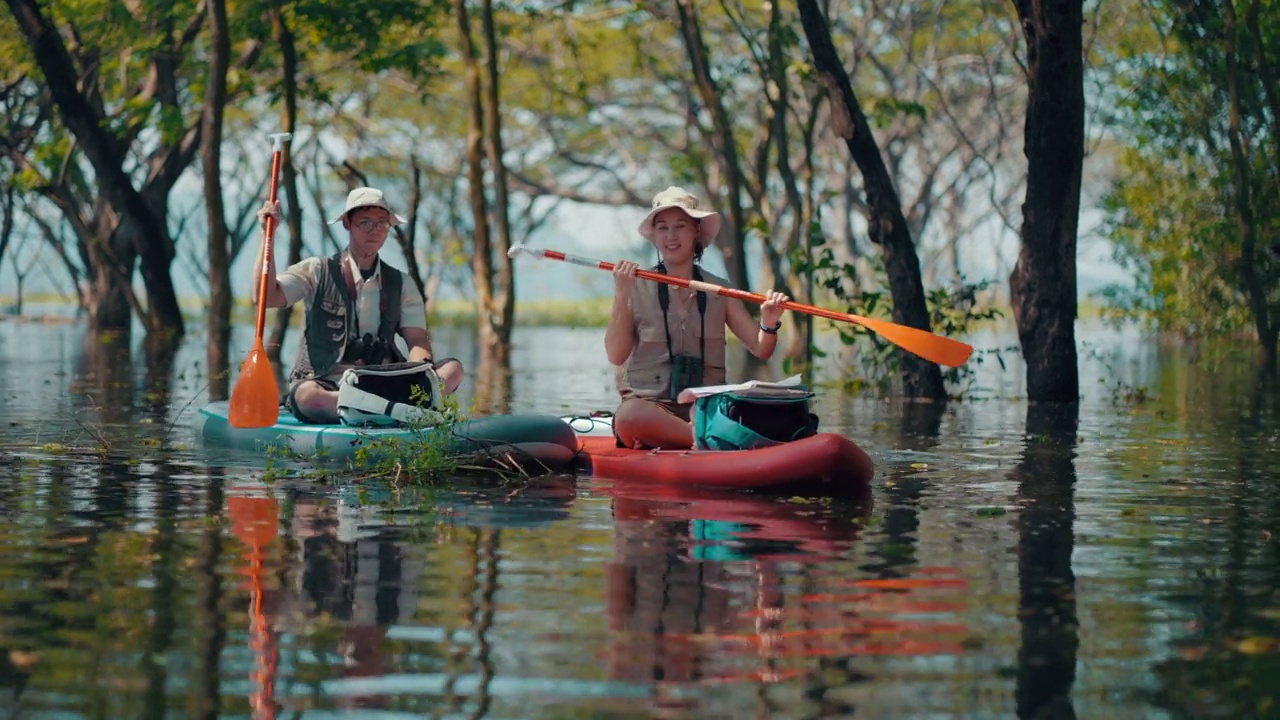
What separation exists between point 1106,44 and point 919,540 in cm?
3119

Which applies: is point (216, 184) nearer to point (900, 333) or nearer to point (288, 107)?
point (288, 107)

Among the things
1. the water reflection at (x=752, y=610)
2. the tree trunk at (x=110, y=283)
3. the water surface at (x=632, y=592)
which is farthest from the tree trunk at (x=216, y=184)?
the water reflection at (x=752, y=610)

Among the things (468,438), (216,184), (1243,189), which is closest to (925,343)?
(468,438)

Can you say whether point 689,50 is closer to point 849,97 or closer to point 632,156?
point 849,97

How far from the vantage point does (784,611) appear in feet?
20.6

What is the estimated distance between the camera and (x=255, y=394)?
10953 millimetres

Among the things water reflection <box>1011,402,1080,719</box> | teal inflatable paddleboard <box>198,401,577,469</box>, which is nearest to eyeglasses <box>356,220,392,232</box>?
teal inflatable paddleboard <box>198,401,577,469</box>

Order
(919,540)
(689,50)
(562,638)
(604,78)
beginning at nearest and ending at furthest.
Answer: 1. (562,638)
2. (919,540)
3. (689,50)
4. (604,78)

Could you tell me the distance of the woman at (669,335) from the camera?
33.5 feet

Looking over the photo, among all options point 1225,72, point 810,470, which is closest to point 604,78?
point 1225,72

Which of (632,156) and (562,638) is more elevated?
(632,156)

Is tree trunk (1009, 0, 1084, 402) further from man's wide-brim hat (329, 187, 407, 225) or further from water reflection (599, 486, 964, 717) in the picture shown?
water reflection (599, 486, 964, 717)

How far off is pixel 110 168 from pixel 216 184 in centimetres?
482

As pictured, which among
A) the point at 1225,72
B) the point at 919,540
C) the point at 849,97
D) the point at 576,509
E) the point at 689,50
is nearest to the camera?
the point at 919,540
